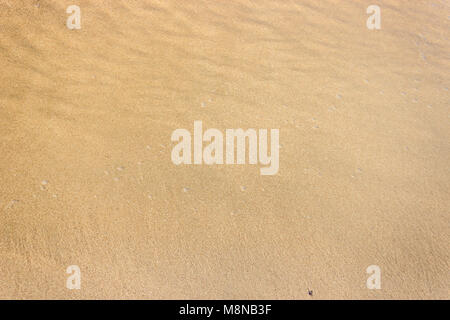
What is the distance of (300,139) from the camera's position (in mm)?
3641

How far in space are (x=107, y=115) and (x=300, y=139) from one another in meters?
1.81

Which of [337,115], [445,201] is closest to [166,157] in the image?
[337,115]

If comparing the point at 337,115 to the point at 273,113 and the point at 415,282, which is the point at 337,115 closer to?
the point at 273,113

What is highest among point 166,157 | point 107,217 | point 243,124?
point 243,124

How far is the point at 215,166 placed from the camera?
3396mm

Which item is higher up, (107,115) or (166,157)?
(107,115)

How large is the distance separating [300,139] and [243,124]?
0.55 meters

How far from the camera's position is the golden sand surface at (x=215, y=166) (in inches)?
108

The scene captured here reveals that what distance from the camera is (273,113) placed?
3879mm

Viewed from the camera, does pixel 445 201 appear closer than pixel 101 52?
Yes

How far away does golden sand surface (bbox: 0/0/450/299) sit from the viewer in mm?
2754
